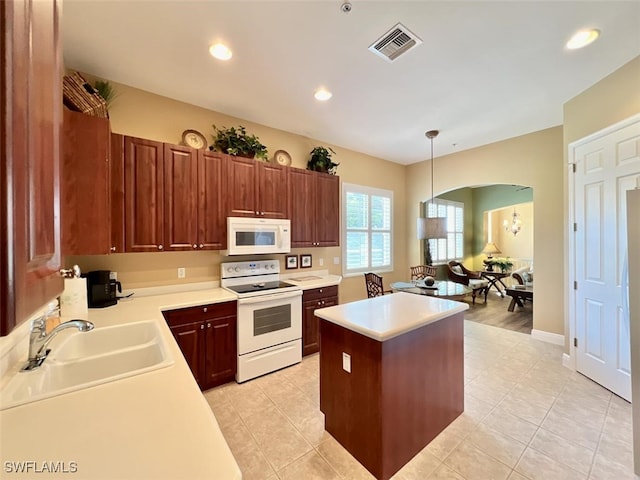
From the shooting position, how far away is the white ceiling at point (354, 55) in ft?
5.93

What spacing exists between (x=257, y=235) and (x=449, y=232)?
5.85 m

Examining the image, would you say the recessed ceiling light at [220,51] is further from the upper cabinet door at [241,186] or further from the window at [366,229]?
the window at [366,229]

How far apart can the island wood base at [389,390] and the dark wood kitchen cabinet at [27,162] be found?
153 cm

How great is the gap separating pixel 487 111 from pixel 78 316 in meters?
4.57

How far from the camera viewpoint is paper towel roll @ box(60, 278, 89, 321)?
74.5 inches

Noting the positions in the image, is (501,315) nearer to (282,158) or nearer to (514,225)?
(514,225)

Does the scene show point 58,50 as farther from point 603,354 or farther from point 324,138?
point 603,354

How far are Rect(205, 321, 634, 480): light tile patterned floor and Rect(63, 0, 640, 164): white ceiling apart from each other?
3.05 m

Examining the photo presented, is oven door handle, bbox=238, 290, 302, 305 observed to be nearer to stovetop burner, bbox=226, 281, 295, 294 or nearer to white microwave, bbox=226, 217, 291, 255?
stovetop burner, bbox=226, 281, 295, 294

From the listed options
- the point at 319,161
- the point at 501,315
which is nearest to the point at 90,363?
the point at 319,161

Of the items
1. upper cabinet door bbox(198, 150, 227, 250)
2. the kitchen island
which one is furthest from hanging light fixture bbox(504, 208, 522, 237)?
upper cabinet door bbox(198, 150, 227, 250)

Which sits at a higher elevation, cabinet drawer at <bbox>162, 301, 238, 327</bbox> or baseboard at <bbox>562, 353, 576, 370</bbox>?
cabinet drawer at <bbox>162, 301, 238, 327</bbox>

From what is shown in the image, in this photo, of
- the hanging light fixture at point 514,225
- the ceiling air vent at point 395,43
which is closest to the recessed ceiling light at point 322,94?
the ceiling air vent at point 395,43

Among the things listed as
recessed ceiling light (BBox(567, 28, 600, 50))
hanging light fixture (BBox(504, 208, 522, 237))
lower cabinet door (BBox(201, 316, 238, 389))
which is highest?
recessed ceiling light (BBox(567, 28, 600, 50))
